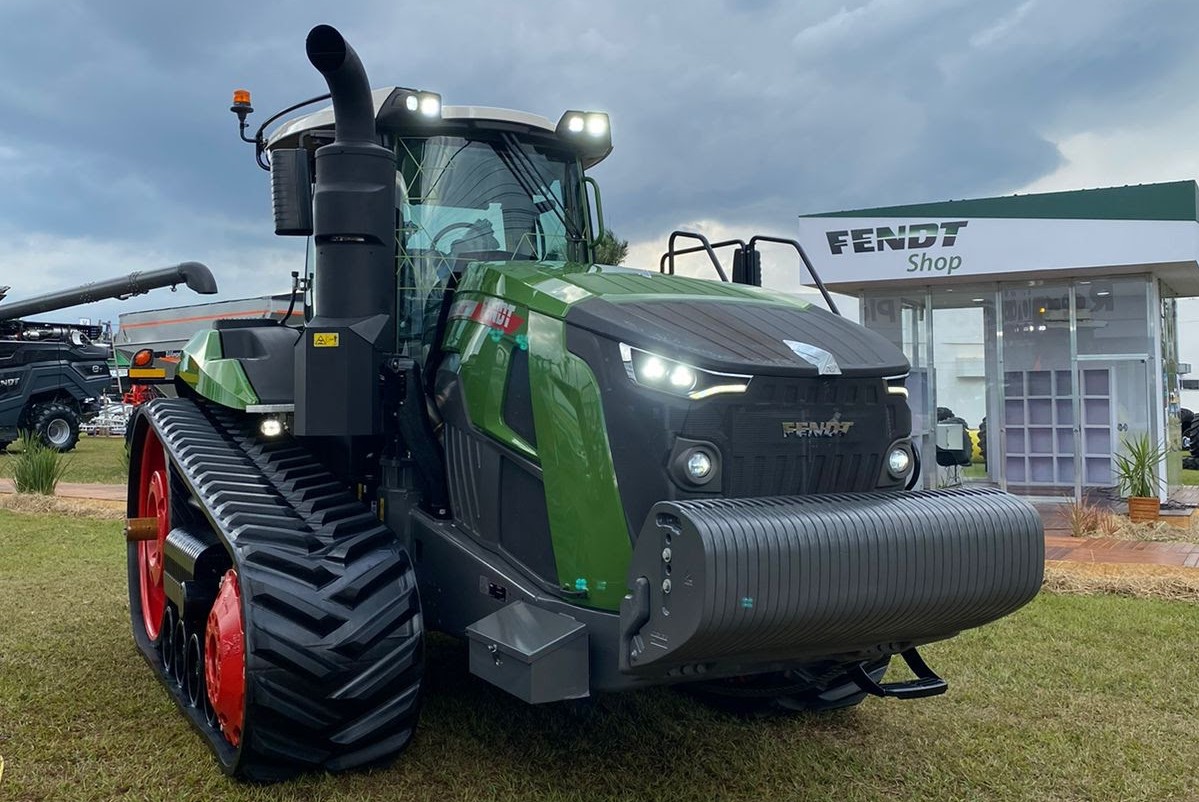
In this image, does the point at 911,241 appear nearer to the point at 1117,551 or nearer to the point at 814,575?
the point at 1117,551

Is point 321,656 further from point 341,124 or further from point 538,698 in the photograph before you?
point 341,124

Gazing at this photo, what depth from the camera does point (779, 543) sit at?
2.90 m

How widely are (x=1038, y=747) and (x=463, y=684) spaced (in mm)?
2419

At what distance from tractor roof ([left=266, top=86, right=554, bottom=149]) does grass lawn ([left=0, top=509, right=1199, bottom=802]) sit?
8.06ft

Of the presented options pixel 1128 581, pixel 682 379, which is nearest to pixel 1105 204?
pixel 1128 581

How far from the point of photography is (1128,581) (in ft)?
24.2

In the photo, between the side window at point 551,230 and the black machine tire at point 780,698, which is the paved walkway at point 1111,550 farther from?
the side window at point 551,230

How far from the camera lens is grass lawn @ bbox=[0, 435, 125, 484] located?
54.2 ft

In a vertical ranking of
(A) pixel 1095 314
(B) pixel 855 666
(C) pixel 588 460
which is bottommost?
(B) pixel 855 666

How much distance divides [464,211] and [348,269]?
0.66 metres

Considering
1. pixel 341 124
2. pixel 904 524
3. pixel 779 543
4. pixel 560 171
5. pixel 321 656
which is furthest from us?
pixel 560 171

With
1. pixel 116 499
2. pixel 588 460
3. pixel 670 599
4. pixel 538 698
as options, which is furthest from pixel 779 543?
pixel 116 499

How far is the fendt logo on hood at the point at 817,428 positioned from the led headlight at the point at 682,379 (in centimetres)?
22

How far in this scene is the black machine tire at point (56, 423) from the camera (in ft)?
69.1
